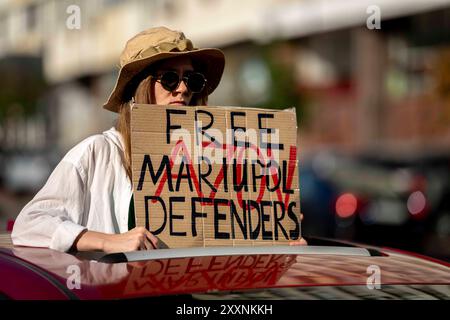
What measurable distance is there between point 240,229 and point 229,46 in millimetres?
31293

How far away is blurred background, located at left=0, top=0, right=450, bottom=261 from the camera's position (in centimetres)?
1711

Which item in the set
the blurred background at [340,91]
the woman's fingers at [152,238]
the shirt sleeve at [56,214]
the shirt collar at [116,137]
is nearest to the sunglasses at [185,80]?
the shirt collar at [116,137]

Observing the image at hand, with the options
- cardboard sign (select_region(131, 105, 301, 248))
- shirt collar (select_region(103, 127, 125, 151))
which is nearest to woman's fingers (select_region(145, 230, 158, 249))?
cardboard sign (select_region(131, 105, 301, 248))

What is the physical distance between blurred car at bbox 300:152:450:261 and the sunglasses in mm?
11554

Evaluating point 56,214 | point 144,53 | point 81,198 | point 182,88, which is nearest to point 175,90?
point 182,88

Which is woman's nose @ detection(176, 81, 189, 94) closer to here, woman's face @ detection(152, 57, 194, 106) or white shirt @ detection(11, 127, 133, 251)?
woman's face @ detection(152, 57, 194, 106)

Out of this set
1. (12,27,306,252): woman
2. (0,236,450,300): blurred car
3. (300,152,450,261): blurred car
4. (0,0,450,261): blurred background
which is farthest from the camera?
(0,0,450,261): blurred background

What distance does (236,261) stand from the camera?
295cm

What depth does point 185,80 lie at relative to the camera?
13.4ft

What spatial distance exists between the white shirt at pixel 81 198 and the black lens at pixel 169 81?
291mm

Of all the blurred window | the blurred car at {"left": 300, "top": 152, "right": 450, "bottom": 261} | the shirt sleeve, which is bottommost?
the blurred car at {"left": 300, "top": 152, "right": 450, "bottom": 261}

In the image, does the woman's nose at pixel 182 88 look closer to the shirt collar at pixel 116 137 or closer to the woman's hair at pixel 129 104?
the woman's hair at pixel 129 104

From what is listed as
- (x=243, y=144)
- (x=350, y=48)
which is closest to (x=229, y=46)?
(x=350, y=48)

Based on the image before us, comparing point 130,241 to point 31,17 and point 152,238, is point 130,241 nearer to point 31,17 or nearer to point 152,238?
point 152,238
